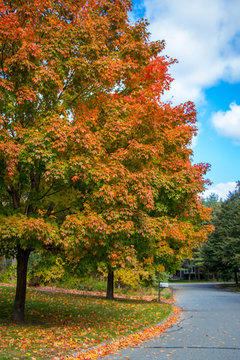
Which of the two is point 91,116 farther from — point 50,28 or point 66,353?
point 66,353

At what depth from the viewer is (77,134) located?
712 cm

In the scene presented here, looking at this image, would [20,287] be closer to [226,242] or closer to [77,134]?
[77,134]

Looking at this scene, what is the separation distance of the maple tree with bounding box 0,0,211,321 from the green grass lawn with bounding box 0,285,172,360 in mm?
1211

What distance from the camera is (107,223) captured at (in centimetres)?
Result: 748

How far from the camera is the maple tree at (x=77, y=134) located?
23.1 feet

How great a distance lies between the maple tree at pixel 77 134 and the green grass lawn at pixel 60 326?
121cm

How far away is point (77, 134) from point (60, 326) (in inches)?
212

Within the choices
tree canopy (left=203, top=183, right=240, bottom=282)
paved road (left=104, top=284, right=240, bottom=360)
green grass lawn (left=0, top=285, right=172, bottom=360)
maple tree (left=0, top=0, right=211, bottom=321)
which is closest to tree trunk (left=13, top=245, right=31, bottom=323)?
maple tree (left=0, top=0, right=211, bottom=321)

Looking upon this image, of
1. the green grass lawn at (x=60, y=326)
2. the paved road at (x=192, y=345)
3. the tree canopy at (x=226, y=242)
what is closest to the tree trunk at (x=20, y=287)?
the green grass lawn at (x=60, y=326)

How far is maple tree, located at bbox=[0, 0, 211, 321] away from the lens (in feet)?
23.1

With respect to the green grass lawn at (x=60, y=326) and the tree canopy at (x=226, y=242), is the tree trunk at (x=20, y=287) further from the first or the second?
the tree canopy at (x=226, y=242)

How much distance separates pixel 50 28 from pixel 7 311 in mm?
8501

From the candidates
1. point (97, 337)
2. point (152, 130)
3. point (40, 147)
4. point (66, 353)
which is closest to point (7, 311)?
point (97, 337)

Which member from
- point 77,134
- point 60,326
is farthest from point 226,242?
point 77,134
